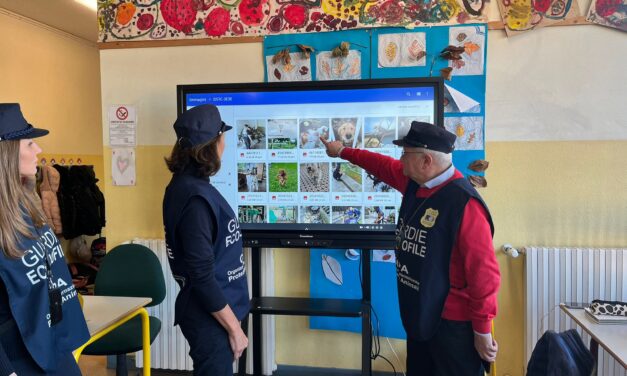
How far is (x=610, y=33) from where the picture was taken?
7.30 ft

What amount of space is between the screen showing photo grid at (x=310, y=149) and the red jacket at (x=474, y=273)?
691 mm

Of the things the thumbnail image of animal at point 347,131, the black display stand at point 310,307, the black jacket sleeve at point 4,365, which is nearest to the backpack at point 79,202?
the black display stand at point 310,307

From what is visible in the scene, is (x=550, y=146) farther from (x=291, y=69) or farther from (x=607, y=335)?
(x=291, y=69)

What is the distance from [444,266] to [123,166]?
2.16 metres

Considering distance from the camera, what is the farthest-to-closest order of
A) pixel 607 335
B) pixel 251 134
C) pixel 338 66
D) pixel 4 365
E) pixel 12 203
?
pixel 338 66 < pixel 251 134 < pixel 607 335 < pixel 12 203 < pixel 4 365

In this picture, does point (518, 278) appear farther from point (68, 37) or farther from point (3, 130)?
point (68, 37)

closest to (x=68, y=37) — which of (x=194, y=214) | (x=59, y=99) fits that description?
(x=59, y=99)

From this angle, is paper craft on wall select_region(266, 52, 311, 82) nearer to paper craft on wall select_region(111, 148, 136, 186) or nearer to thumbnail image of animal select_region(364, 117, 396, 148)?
thumbnail image of animal select_region(364, 117, 396, 148)

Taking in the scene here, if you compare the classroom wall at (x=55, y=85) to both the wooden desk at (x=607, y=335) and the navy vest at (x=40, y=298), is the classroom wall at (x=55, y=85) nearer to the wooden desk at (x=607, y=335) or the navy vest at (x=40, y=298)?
the navy vest at (x=40, y=298)

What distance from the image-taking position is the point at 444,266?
59.0 inches

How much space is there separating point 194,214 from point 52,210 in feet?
13.2

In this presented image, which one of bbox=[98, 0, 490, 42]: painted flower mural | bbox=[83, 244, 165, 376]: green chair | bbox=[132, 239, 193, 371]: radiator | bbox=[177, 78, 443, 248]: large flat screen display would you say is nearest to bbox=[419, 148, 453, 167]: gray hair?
bbox=[177, 78, 443, 248]: large flat screen display

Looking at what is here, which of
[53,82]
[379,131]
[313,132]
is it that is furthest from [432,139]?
[53,82]

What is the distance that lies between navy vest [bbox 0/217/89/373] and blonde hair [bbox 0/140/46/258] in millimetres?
22
